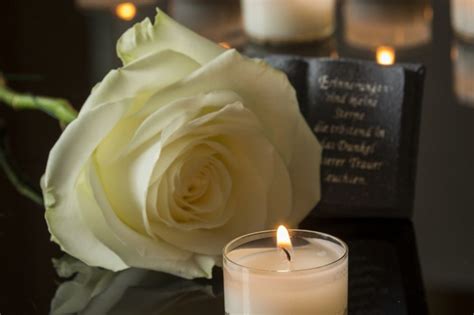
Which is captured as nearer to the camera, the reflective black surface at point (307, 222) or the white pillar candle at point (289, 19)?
the reflective black surface at point (307, 222)

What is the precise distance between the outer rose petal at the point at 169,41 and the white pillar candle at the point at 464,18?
565mm

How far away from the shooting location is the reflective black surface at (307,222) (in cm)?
79

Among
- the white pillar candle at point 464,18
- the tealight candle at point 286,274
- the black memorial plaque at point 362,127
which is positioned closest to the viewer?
the tealight candle at point 286,274

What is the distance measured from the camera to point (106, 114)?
2.46 ft

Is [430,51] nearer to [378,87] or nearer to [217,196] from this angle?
[378,87]

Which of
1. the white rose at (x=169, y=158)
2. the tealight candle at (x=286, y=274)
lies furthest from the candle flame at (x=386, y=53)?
the tealight candle at (x=286, y=274)

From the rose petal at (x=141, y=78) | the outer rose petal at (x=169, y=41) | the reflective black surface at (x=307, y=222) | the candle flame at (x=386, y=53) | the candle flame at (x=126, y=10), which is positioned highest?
the outer rose petal at (x=169, y=41)

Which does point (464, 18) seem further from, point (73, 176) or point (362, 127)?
point (73, 176)

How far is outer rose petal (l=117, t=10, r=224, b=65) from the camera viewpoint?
0.80 m

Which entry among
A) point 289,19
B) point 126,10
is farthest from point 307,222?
point 126,10

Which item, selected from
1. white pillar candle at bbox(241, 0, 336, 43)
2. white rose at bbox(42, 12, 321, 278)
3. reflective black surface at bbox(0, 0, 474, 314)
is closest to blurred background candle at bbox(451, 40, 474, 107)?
reflective black surface at bbox(0, 0, 474, 314)

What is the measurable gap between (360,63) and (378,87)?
3 cm

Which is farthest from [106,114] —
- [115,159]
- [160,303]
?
[160,303]

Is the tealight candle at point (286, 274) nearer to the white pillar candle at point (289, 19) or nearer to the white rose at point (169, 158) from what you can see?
the white rose at point (169, 158)
